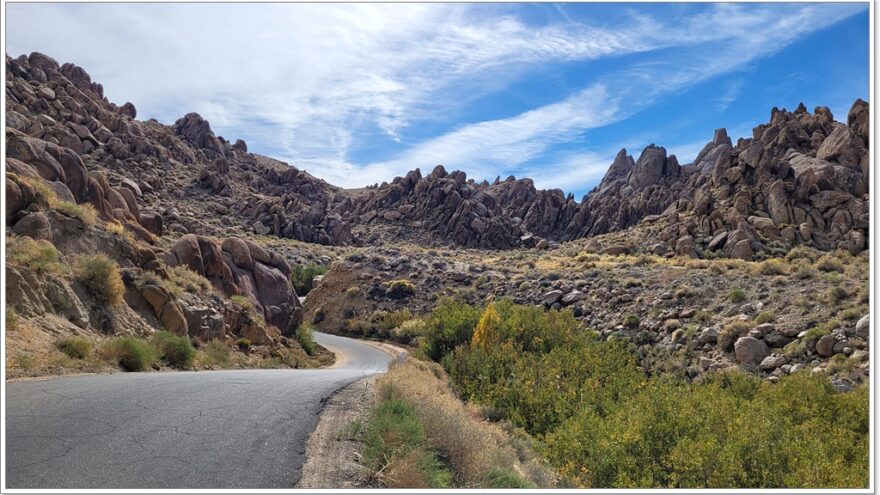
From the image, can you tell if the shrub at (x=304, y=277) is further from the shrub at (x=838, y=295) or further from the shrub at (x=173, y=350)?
the shrub at (x=838, y=295)

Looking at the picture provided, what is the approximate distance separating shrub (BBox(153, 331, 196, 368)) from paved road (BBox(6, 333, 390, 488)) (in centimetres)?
588

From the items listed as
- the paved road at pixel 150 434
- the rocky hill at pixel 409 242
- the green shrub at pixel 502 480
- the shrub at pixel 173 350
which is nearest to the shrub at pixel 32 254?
the rocky hill at pixel 409 242

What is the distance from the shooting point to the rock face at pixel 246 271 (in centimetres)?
2633

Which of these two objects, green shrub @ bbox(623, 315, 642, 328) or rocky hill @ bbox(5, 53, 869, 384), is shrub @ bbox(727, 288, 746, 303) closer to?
rocky hill @ bbox(5, 53, 869, 384)

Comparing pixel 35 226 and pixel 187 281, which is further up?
pixel 35 226

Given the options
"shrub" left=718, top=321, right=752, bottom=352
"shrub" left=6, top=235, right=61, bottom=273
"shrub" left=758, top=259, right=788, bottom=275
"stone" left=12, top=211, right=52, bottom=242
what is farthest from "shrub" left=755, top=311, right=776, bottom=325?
"stone" left=12, top=211, right=52, bottom=242

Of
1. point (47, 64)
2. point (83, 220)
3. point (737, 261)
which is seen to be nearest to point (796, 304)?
point (737, 261)

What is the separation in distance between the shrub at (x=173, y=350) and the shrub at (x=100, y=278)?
1753 mm

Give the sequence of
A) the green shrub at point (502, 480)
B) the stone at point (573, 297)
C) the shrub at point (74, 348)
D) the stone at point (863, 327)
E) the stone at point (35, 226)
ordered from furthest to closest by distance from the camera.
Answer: the stone at point (573, 297)
the stone at point (863, 327)
the stone at point (35, 226)
the shrub at point (74, 348)
the green shrub at point (502, 480)

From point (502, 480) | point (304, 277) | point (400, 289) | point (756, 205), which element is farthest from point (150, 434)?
point (304, 277)

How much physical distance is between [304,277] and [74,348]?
57401 millimetres

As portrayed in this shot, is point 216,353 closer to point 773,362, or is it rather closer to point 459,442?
point 459,442

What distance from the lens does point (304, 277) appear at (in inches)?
2790

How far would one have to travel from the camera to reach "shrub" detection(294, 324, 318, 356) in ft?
106
